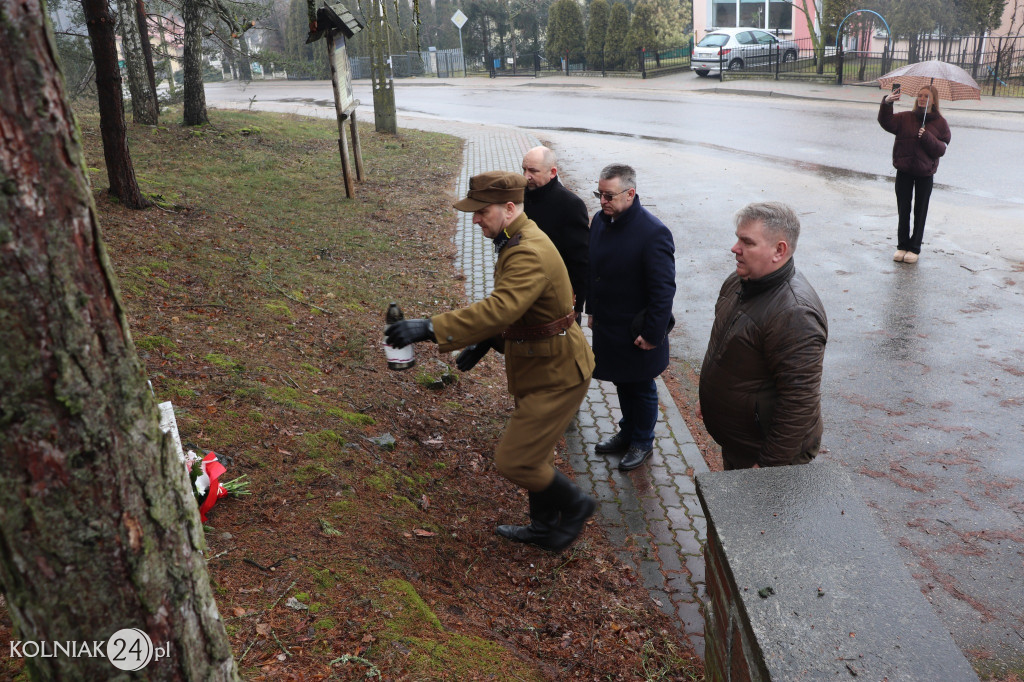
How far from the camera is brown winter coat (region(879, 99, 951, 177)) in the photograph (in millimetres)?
9305

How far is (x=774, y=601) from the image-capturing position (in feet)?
8.15

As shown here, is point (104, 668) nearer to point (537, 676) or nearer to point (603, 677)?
point (537, 676)

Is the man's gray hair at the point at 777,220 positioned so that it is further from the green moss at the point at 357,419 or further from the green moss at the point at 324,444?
the green moss at the point at 357,419

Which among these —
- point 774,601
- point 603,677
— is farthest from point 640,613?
point 774,601

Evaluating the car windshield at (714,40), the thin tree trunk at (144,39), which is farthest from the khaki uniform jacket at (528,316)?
the car windshield at (714,40)

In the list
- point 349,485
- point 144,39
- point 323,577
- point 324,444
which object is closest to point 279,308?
point 324,444

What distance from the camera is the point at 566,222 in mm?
5941

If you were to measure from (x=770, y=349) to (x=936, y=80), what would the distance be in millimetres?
8038

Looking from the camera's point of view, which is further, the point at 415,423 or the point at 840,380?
the point at 840,380

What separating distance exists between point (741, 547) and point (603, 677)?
49.6 inches

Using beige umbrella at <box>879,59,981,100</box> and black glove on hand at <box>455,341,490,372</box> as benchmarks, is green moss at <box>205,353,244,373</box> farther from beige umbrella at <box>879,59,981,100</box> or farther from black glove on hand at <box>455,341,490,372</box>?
beige umbrella at <box>879,59,981,100</box>

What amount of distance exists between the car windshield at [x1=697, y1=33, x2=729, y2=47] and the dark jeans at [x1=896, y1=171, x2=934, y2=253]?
26968 mm

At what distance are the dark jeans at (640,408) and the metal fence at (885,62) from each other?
25.2 meters

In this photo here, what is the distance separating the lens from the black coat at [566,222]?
593 centimetres
